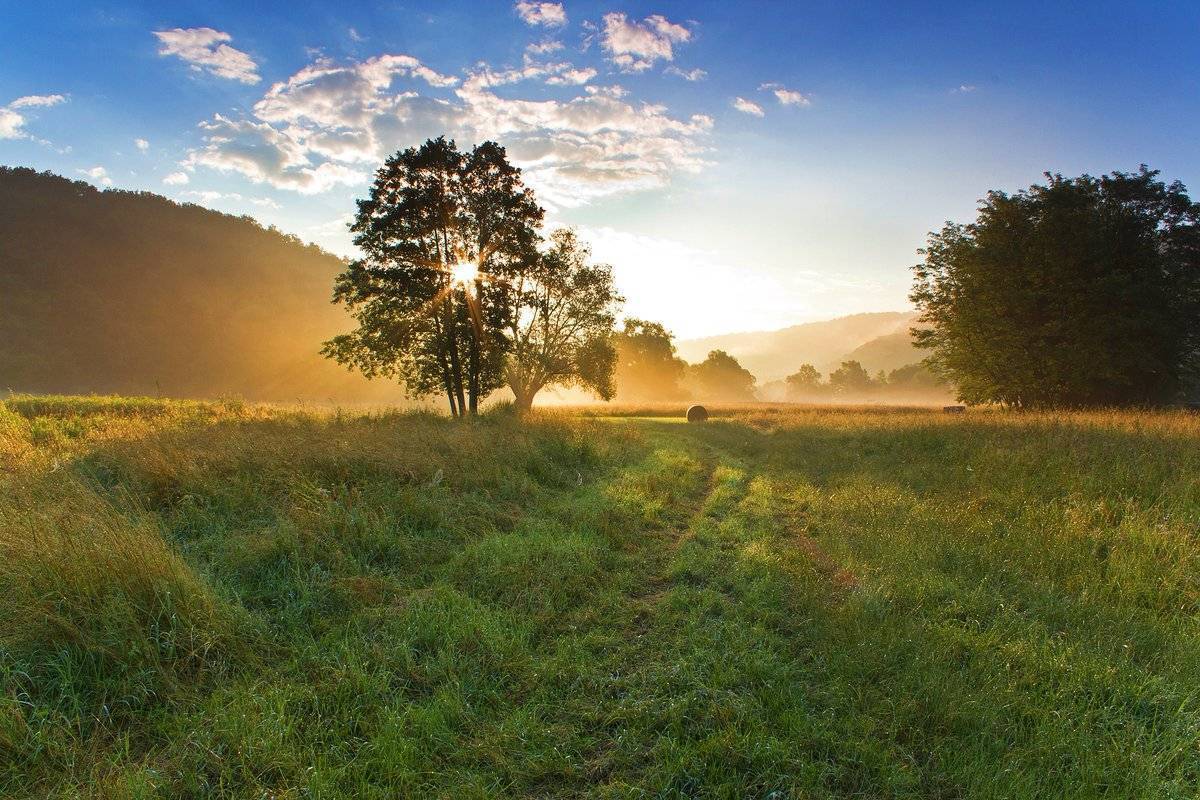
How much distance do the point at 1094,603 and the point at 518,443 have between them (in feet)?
31.2

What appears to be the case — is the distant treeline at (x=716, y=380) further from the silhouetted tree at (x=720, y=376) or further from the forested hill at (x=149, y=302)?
the forested hill at (x=149, y=302)

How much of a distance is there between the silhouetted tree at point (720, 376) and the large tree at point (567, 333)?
83172mm

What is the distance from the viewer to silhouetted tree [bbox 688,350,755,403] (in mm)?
114000

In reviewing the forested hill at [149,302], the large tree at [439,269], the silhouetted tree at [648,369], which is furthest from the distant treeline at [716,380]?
the forested hill at [149,302]

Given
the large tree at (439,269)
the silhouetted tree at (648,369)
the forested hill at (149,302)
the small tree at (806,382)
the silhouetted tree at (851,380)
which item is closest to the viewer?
the large tree at (439,269)

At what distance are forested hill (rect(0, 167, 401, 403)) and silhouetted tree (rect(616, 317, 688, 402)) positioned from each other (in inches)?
1677

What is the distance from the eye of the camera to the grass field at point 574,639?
2.74 m

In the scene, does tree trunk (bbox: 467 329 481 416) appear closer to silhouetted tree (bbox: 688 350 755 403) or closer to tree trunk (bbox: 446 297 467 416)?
tree trunk (bbox: 446 297 467 416)

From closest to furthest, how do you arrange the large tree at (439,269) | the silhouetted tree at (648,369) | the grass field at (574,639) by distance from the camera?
the grass field at (574,639) → the large tree at (439,269) → the silhouetted tree at (648,369)

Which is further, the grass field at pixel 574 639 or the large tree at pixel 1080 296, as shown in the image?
the large tree at pixel 1080 296

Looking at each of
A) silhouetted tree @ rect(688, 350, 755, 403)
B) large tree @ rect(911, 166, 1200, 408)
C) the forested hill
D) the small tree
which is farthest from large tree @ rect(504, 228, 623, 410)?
the small tree

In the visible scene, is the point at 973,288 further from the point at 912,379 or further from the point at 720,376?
the point at 912,379

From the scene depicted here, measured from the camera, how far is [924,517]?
709 cm

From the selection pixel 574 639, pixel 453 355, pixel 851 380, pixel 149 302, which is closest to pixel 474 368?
pixel 453 355
